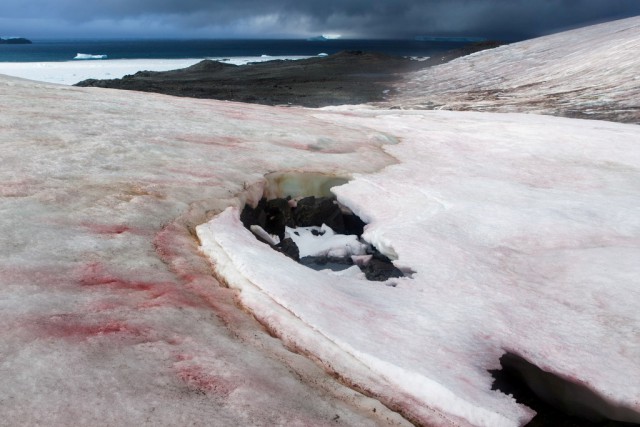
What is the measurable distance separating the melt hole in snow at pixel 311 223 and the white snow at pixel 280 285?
0.36 feet

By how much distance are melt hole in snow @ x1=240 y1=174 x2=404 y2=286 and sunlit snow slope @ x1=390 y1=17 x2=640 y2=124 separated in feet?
34.2

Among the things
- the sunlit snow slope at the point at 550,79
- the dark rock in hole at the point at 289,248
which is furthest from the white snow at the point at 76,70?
the dark rock in hole at the point at 289,248

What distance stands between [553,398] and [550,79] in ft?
69.3

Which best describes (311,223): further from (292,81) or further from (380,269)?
(292,81)

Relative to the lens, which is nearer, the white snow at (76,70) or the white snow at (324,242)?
the white snow at (324,242)

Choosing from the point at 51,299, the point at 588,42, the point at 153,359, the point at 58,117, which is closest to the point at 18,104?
the point at 58,117

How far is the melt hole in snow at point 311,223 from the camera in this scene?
21.9 ft

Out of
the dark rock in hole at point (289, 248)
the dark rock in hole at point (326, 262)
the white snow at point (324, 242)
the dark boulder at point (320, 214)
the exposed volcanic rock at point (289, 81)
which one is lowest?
the dark rock in hole at point (326, 262)

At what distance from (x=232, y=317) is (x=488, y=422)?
1.78m

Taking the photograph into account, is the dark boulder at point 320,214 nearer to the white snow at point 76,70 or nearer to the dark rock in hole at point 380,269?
the dark rock in hole at point 380,269

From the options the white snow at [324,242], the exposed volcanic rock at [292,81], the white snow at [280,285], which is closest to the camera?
the white snow at [280,285]

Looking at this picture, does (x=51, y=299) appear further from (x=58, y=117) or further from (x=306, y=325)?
(x=58, y=117)

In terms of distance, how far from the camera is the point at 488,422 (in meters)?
3.38

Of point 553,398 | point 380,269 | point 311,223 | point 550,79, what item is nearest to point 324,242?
point 311,223
